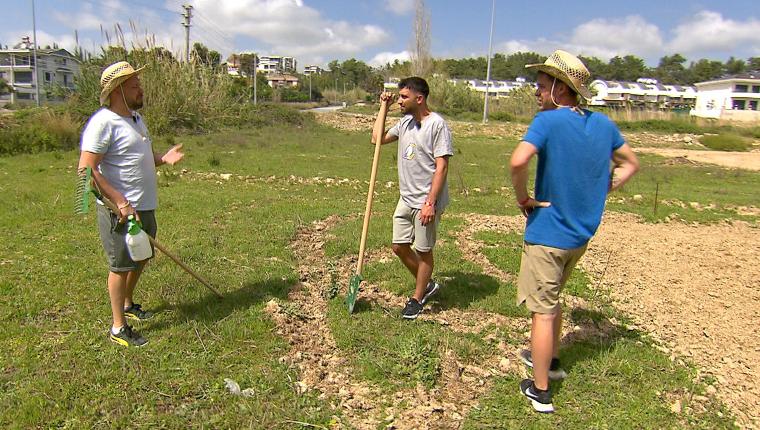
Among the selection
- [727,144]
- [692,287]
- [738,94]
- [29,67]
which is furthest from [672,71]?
[692,287]

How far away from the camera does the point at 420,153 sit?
427cm

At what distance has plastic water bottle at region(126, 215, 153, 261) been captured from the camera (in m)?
3.70

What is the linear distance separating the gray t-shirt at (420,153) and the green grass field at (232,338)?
3.61ft

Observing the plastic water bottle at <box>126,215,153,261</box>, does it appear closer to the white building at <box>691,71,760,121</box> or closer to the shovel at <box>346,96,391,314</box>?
the shovel at <box>346,96,391,314</box>

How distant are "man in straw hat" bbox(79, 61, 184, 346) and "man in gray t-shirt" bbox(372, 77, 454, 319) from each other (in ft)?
6.25

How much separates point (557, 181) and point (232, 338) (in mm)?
2684

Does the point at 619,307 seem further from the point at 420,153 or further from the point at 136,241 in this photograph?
the point at 136,241

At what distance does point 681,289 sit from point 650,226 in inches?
131

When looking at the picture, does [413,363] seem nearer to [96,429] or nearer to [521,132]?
[96,429]

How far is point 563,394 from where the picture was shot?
348 centimetres

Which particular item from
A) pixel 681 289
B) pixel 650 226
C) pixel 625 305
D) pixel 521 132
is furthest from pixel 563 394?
pixel 521 132

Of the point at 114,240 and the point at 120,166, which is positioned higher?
the point at 120,166

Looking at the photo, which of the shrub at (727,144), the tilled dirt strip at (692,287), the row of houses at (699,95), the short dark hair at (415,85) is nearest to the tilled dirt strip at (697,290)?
the tilled dirt strip at (692,287)

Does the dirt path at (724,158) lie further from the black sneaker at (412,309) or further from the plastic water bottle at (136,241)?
the plastic water bottle at (136,241)
